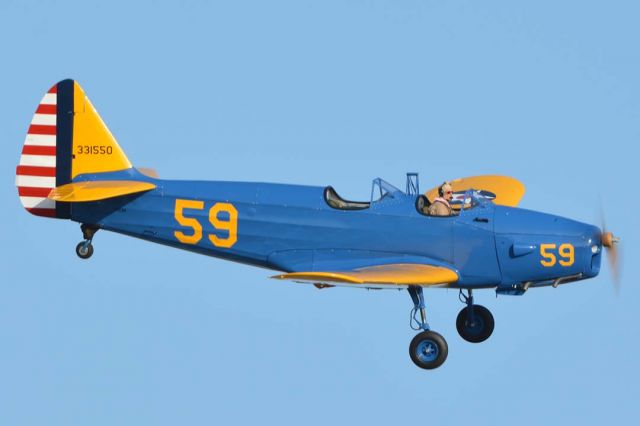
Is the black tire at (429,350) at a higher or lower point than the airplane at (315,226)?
lower

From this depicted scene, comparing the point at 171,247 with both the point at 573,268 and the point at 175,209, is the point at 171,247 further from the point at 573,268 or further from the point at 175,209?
the point at 573,268

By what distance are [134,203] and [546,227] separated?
6.21 metres

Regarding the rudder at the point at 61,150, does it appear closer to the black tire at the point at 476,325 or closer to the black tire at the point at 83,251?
the black tire at the point at 83,251

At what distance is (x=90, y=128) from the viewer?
898 inches

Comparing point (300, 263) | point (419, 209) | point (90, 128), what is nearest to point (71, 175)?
point (90, 128)

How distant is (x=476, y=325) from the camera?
21875 millimetres

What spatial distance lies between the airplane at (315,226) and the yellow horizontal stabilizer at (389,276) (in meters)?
0.02

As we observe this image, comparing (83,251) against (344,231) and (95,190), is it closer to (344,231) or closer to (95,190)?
(95,190)

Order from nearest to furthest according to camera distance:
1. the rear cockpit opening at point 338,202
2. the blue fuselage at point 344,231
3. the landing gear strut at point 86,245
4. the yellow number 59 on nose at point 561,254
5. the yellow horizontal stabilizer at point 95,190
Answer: the yellow number 59 on nose at point 561,254, the blue fuselage at point 344,231, the rear cockpit opening at point 338,202, the yellow horizontal stabilizer at point 95,190, the landing gear strut at point 86,245

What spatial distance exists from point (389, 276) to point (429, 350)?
1.22 meters

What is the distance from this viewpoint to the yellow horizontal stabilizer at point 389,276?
19.4m

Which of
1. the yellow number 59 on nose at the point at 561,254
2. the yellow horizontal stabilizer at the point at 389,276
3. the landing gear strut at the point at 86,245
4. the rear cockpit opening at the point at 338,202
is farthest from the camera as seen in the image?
the landing gear strut at the point at 86,245

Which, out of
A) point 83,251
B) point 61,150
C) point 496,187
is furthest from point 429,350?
point 61,150

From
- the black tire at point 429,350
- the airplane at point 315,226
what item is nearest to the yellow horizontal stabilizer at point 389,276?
the airplane at point 315,226
